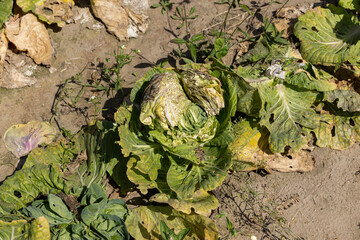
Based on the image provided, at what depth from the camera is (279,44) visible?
15.6ft

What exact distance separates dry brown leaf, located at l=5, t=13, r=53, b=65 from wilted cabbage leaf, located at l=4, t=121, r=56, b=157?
985 mm

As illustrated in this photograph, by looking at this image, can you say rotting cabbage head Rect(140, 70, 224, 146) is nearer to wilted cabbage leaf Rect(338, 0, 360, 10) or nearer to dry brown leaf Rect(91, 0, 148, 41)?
dry brown leaf Rect(91, 0, 148, 41)

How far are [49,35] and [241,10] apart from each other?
9.75 ft

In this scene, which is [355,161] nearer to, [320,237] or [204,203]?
[320,237]

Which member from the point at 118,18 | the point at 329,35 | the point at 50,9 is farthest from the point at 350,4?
the point at 50,9

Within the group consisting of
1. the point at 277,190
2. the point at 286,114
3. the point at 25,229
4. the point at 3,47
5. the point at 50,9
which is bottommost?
the point at 277,190

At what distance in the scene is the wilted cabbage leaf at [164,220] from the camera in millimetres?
3912

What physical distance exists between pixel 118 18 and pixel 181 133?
236cm

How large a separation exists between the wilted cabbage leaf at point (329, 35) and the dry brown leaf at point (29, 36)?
359 centimetres

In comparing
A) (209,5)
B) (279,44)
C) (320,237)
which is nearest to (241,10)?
(209,5)

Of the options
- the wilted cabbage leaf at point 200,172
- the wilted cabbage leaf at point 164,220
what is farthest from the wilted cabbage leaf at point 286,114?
the wilted cabbage leaf at point 164,220

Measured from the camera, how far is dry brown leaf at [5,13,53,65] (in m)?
4.99

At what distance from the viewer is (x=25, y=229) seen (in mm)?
3834

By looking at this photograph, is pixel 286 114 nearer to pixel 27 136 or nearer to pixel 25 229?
pixel 25 229
